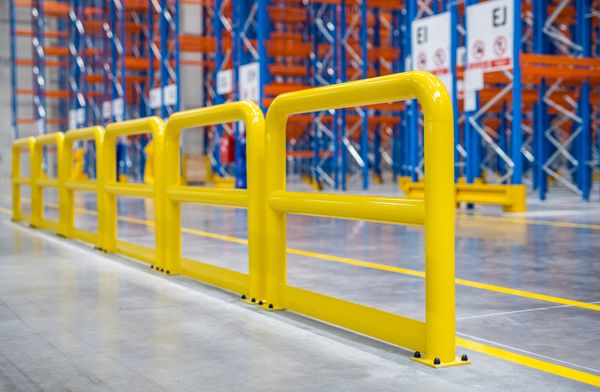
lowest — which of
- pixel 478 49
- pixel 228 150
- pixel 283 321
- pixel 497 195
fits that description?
pixel 283 321

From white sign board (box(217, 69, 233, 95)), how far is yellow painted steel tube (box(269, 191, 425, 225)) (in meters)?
15.8

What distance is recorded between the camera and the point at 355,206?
4121 mm

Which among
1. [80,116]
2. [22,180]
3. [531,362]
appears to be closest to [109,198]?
[22,180]

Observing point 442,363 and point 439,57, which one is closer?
point 442,363

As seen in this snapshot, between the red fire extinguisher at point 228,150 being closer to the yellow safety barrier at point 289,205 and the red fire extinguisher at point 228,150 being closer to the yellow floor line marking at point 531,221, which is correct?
the yellow floor line marking at point 531,221

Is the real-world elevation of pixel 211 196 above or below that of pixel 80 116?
below

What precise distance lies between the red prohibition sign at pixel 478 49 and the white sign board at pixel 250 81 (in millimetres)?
6090

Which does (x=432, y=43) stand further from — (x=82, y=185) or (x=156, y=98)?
(x=156, y=98)

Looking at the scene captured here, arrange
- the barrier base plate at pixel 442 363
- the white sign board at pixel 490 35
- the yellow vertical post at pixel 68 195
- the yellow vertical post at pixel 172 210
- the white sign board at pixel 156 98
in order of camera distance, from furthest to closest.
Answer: the white sign board at pixel 156 98 → the white sign board at pixel 490 35 → the yellow vertical post at pixel 68 195 → the yellow vertical post at pixel 172 210 → the barrier base plate at pixel 442 363

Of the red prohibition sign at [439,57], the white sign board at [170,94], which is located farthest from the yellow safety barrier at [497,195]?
the white sign board at [170,94]

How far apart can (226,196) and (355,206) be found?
5.32ft

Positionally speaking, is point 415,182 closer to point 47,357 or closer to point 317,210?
point 317,210

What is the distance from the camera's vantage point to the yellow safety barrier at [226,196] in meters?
5.08

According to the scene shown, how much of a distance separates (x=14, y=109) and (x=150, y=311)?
31480 mm
